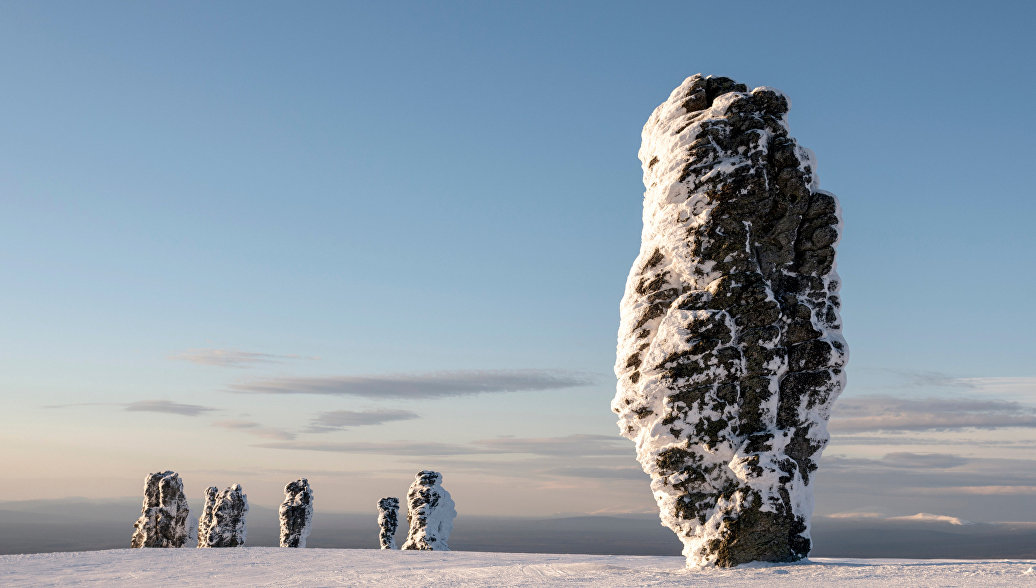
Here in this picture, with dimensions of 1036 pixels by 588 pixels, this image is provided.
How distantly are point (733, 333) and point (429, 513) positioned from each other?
72.2 feet

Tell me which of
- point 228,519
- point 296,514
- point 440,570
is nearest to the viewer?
point 440,570

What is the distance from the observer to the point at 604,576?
11734 mm

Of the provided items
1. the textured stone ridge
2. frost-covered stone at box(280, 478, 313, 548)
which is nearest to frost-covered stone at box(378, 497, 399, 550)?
frost-covered stone at box(280, 478, 313, 548)

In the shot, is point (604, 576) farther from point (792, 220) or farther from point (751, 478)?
point (792, 220)

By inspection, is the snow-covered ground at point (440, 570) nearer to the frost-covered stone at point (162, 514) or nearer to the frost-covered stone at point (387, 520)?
the frost-covered stone at point (162, 514)

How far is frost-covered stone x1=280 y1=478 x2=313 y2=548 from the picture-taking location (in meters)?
35.9

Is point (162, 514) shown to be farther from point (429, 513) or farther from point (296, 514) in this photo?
point (429, 513)

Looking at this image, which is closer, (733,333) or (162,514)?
(733,333)

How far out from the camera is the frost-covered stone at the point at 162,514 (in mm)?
30312

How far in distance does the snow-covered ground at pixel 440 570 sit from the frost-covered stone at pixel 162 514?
1386cm

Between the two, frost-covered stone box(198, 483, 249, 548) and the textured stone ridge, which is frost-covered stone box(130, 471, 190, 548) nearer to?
frost-covered stone box(198, 483, 249, 548)

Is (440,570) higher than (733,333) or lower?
lower

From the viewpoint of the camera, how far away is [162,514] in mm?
30641

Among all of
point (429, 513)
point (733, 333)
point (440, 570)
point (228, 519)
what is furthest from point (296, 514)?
point (733, 333)
